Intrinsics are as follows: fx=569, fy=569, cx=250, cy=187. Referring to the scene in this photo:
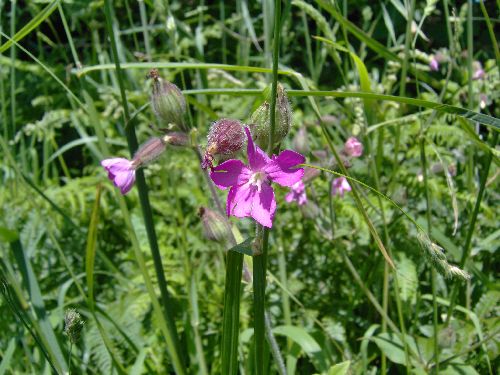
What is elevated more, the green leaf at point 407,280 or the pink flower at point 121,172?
the pink flower at point 121,172

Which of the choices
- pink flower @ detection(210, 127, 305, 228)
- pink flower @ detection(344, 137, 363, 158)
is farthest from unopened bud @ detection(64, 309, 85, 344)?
pink flower @ detection(344, 137, 363, 158)

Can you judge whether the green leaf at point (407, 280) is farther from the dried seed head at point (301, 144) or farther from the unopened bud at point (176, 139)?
the unopened bud at point (176, 139)

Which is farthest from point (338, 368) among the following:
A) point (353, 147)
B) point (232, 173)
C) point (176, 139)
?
point (353, 147)

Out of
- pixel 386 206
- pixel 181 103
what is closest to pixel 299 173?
pixel 181 103

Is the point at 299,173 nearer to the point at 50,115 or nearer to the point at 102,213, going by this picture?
the point at 102,213

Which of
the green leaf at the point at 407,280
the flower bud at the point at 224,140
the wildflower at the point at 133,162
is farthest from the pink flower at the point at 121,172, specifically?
the green leaf at the point at 407,280

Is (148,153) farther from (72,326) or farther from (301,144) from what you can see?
(301,144)
